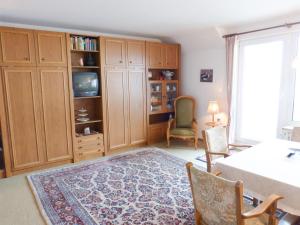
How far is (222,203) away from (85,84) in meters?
3.30

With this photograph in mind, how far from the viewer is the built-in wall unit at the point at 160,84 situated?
4.91m

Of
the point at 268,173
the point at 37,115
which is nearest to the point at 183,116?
the point at 37,115

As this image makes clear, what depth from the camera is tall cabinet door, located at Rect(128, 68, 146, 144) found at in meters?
4.62

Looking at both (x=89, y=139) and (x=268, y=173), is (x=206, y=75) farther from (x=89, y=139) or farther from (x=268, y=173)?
(x=268, y=173)

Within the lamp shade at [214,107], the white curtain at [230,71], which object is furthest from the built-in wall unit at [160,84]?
the white curtain at [230,71]

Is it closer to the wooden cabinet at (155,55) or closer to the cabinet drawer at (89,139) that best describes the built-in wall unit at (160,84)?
the wooden cabinet at (155,55)

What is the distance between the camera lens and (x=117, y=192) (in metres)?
2.94

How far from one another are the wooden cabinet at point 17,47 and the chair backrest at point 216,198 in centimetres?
308

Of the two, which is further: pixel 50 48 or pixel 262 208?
pixel 50 48

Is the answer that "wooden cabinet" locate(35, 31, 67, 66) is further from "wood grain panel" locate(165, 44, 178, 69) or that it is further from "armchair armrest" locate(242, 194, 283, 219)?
"armchair armrest" locate(242, 194, 283, 219)

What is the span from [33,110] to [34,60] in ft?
2.57

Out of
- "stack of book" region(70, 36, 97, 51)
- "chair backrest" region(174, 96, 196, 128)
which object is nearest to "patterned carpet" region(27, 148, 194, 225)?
"chair backrest" region(174, 96, 196, 128)

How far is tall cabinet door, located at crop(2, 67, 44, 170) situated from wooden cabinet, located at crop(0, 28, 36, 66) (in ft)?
0.40

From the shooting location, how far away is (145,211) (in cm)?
251
